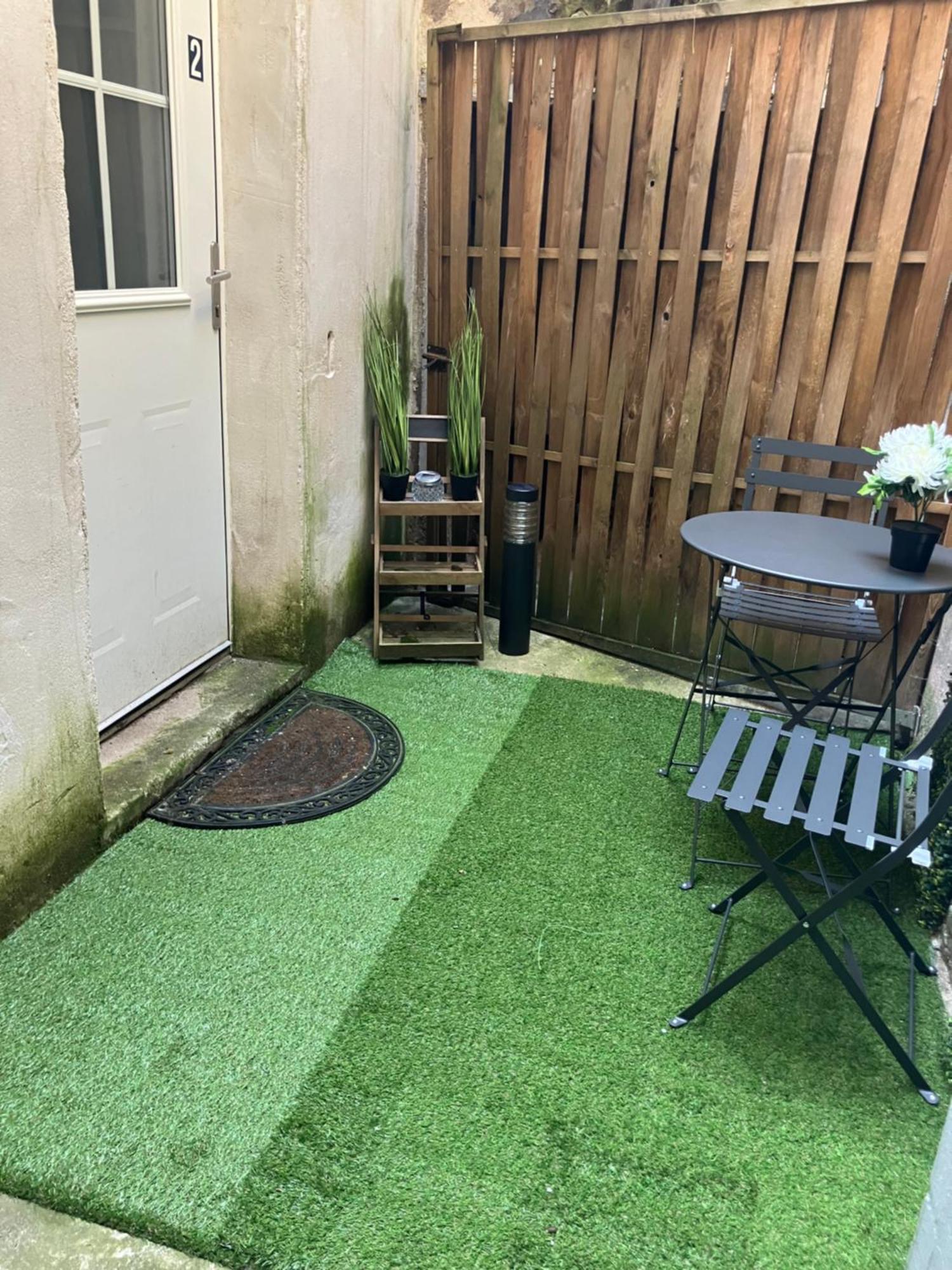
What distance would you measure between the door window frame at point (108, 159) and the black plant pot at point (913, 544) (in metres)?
2.33

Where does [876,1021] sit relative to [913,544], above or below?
below

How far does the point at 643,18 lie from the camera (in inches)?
132

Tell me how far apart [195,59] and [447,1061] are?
9.92 ft

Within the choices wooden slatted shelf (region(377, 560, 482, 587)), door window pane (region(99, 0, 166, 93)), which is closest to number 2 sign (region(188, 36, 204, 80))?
door window pane (region(99, 0, 166, 93))

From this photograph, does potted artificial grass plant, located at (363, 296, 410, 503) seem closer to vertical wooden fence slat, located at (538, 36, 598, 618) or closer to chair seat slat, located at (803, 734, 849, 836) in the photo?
vertical wooden fence slat, located at (538, 36, 598, 618)

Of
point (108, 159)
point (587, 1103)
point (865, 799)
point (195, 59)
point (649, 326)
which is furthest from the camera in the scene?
point (649, 326)

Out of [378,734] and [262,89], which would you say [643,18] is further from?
[378,734]

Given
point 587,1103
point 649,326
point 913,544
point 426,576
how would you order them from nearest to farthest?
1. point 587,1103
2. point 913,544
3. point 649,326
4. point 426,576

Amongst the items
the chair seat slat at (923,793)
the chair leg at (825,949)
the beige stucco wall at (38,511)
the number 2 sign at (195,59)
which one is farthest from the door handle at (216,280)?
the chair seat slat at (923,793)

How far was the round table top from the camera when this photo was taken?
2424 millimetres

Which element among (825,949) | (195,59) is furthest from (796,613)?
(195,59)

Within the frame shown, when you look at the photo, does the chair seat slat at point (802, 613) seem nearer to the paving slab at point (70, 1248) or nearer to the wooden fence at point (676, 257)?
the wooden fence at point (676, 257)

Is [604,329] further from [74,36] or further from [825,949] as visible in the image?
[825,949]

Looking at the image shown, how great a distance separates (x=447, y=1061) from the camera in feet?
6.25
